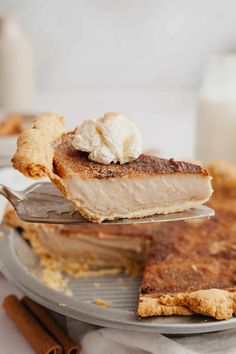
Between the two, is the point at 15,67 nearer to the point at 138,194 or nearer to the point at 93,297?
the point at 93,297

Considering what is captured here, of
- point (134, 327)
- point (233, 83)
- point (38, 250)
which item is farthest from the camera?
point (233, 83)

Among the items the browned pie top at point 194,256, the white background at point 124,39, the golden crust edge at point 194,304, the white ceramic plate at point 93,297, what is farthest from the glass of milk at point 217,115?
the white background at point 124,39

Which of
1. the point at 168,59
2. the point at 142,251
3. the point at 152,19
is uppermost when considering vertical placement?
the point at 152,19

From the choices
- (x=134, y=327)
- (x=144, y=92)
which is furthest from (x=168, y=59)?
(x=134, y=327)

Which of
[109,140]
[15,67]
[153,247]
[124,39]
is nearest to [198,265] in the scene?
[153,247]

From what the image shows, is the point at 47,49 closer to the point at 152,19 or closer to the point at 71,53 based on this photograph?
the point at 71,53
